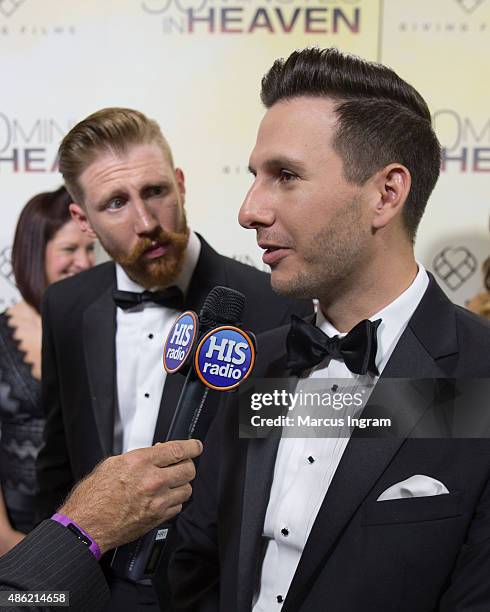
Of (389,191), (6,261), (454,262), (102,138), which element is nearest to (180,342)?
(389,191)

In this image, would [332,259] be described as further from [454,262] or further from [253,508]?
[454,262]

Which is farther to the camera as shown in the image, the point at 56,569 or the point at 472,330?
the point at 472,330

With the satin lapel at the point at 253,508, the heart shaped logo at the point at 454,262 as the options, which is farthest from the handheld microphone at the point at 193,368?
the heart shaped logo at the point at 454,262

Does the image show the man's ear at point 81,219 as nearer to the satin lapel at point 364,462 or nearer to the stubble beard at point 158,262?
the stubble beard at point 158,262

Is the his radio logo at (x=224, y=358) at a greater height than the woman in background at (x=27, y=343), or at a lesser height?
greater

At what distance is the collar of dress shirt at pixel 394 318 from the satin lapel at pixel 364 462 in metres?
0.05

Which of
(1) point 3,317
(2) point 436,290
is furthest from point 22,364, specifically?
(2) point 436,290

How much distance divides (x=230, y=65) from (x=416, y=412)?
1.82 metres

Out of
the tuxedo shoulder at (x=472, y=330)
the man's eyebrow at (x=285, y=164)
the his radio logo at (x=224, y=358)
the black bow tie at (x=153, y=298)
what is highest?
the man's eyebrow at (x=285, y=164)

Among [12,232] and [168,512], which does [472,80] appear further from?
[168,512]

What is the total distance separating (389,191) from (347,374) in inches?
14.0

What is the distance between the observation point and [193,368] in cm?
115

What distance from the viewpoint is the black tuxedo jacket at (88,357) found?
1.99m

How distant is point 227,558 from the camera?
133 cm
